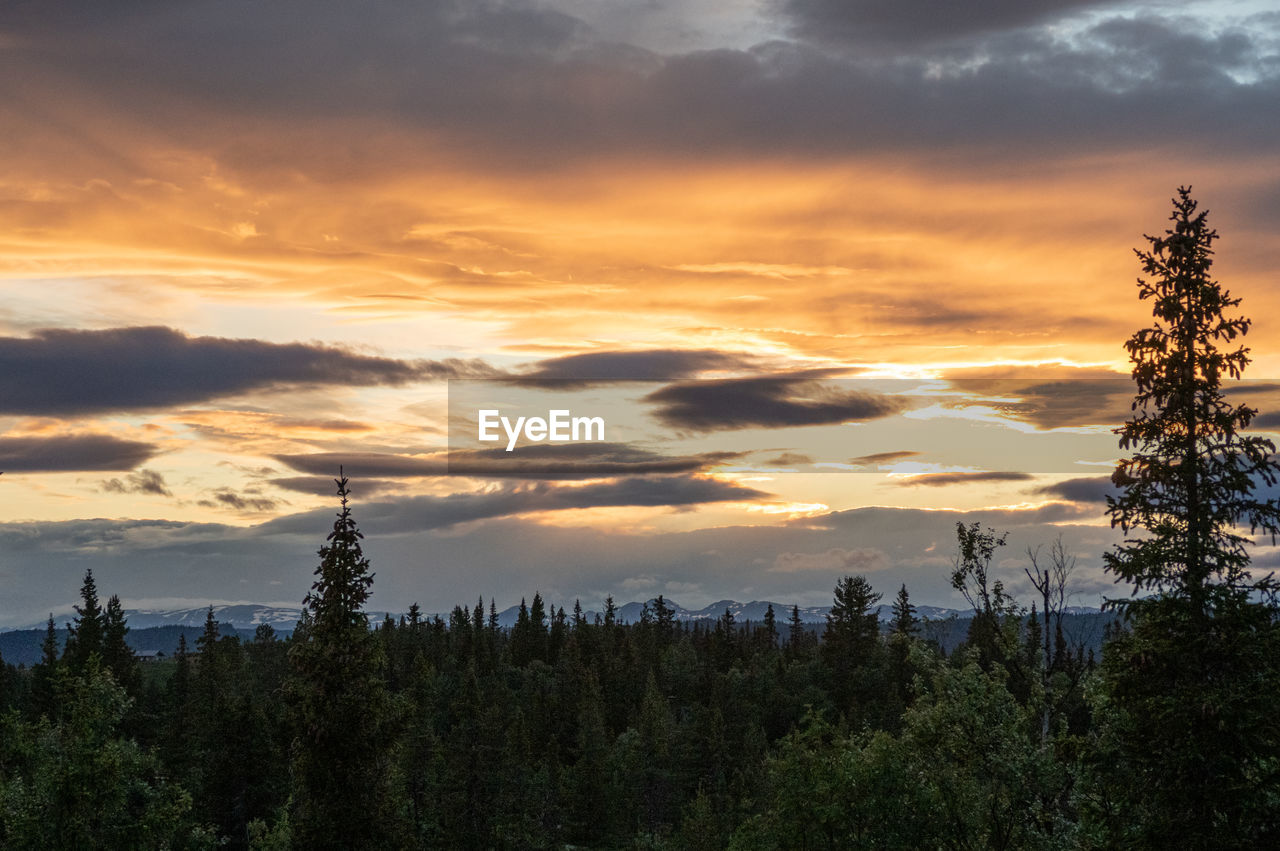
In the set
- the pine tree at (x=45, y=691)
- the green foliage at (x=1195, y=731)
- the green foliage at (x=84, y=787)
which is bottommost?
the pine tree at (x=45, y=691)

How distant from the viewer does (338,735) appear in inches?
1328

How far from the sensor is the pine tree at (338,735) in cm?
3350

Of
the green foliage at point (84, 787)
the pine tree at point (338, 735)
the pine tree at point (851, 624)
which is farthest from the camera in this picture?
the pine tree at point (851, 624)

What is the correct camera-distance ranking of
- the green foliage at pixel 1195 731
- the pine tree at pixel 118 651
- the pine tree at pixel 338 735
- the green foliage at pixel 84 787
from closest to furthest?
the green foliage at pixel 1195 731
the pine tree at pixel 338 735
the green foliage at pixel 84 787
the pine tree at pixel 118 651

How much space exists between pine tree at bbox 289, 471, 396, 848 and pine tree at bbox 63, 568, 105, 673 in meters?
81.6

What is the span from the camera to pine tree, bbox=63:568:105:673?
10556 centimetres

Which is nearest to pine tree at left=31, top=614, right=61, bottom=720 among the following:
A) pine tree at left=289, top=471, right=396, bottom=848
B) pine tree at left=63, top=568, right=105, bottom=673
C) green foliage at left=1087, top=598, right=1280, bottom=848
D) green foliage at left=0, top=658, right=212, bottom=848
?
pine tree at left=63, top=568, right=105, bottom=673

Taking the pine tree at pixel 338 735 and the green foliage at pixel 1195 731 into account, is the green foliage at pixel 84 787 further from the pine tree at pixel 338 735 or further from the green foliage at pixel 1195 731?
the green foliage at pixel 1195 731

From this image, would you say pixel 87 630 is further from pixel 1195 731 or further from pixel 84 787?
pixel 1195 731

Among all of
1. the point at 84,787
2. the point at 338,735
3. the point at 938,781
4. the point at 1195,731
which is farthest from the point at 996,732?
the point at 84,787

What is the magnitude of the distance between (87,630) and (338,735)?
87.9m

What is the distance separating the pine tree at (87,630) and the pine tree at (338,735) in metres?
81.6

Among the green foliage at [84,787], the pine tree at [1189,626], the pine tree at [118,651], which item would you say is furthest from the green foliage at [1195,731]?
the pine tree at [118,651]

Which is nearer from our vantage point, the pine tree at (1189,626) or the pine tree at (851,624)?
the pine tree at (1189,626)
